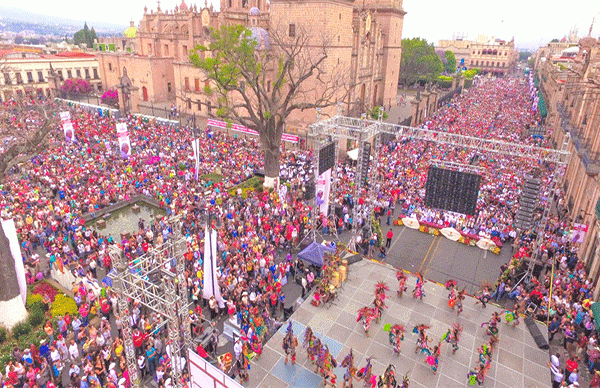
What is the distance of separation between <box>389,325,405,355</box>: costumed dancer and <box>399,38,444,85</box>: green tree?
2854 inches

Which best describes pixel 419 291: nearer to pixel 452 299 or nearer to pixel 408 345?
pixel 452 299

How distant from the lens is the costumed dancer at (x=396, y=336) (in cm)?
1313

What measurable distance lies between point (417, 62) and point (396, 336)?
74079 mm

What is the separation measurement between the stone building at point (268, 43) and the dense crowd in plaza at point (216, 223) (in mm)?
8040

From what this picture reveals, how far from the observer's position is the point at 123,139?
95.2ft

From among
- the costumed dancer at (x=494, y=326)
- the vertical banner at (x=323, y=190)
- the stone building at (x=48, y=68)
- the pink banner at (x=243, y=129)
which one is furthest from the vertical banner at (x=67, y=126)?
the costumed dancer at (x=494, y=326)

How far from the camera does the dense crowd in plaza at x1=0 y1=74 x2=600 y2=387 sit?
43.1 feet

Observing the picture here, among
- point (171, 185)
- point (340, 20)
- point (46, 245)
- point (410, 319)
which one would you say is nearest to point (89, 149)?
point (171, 185)

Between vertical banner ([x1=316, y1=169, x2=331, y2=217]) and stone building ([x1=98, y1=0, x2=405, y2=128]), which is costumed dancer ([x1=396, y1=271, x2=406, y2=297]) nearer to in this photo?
vertical banner ([x1=316, y1=169, x2=331, y2=217])

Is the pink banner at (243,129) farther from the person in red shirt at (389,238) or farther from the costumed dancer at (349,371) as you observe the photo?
the costumed dancer at (349,371)

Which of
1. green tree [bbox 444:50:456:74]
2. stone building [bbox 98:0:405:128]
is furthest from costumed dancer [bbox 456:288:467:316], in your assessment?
green tree [bbox 444:50:456:74]

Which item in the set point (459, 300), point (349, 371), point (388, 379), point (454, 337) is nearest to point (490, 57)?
point (459, 300)

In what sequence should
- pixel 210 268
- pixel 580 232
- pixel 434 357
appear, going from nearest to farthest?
pixel 434 357
pixel 210 268
pixel 580 232

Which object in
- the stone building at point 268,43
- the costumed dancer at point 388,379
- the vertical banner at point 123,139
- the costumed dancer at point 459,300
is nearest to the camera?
the costumed dancer at point 388,379
